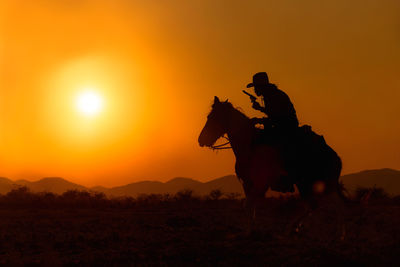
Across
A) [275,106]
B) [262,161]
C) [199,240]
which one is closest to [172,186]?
[262,161]

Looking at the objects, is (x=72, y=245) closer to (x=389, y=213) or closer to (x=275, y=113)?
(x=275, y=113)

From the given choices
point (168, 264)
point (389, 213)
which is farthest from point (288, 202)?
point (168, 264)

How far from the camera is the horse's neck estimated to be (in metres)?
12.1

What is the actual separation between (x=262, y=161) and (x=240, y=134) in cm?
105

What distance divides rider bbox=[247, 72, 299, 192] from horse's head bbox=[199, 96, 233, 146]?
0.93 meters

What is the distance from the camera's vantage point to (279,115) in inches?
453

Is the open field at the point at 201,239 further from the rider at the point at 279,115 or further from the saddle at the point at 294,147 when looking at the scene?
the rider at the point at 279,115

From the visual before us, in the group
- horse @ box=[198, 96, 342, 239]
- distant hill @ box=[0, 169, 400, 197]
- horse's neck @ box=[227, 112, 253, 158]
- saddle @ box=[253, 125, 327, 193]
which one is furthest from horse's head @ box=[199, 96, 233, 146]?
distant hill @ box=[0, 169, 400, 197]

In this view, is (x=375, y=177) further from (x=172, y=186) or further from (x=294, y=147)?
(x=294, y=147)

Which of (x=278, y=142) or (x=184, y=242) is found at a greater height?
(x=278, y=142)

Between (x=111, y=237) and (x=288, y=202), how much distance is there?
337 inches

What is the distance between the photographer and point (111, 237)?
38.2ft

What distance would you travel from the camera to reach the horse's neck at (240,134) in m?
12.1

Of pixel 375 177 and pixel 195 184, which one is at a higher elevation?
pixel 195 184
